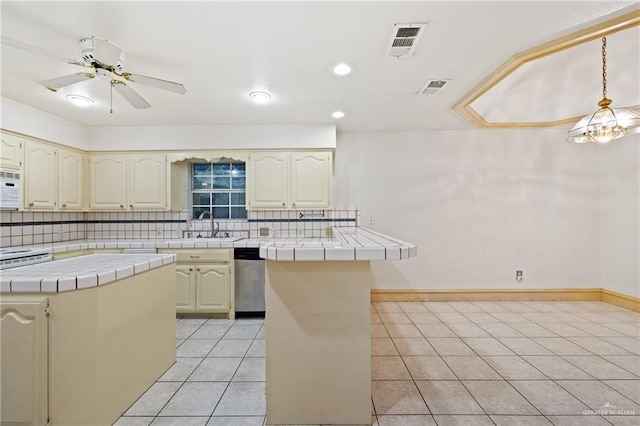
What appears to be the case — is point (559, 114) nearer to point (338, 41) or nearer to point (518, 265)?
point (518, 265)

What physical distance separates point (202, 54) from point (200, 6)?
0.48 m

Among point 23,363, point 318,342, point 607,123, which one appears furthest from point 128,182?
point 607,123

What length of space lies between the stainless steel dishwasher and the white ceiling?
1.67m

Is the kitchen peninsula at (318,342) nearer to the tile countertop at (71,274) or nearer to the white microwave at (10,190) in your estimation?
the tile countertop at (71,274)

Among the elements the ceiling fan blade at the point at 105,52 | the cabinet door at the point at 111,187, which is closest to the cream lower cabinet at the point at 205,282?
the cabinet door at the point at 111,187

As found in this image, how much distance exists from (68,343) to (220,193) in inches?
109

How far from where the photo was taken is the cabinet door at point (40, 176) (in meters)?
2.92

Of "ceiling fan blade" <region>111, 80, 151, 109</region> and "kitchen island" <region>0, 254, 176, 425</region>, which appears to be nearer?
"kitchen island" <region>0, 254, 176, 425</region>

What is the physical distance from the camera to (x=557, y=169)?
12.3 feet

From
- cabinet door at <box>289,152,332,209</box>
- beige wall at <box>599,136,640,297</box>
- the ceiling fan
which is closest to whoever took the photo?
the ceiling fan

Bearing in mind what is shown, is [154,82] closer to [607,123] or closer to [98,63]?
[98,63]

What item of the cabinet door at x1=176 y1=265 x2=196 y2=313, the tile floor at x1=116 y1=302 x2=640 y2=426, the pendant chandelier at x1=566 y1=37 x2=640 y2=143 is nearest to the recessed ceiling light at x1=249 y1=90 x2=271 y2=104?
the cabinet door at x1=176 y1=265 x2=196 y2=313

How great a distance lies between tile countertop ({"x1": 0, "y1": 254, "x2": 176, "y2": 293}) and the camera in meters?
1.36

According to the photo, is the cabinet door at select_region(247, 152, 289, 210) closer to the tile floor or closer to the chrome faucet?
the chrome faucet
